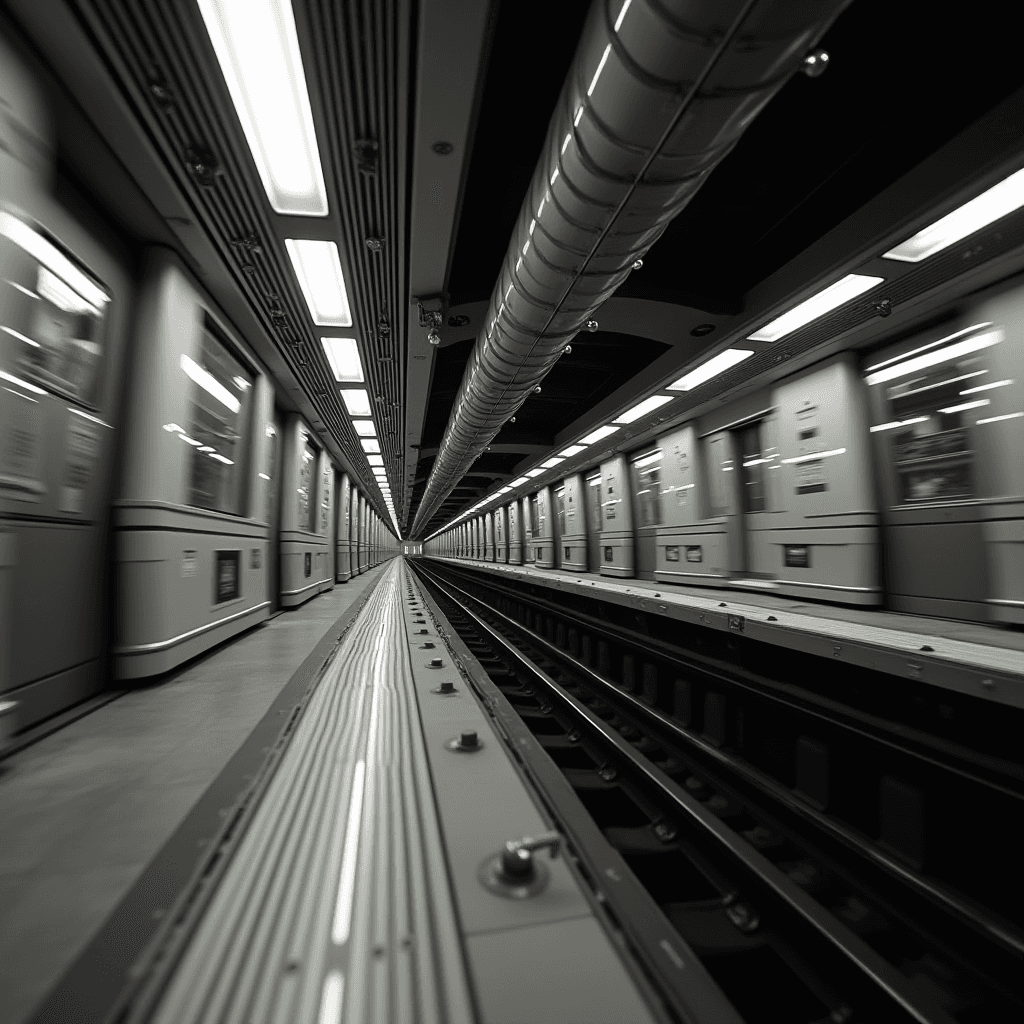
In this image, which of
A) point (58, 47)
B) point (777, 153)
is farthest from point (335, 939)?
point (777, 153)

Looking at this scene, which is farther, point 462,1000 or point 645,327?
point 645,327

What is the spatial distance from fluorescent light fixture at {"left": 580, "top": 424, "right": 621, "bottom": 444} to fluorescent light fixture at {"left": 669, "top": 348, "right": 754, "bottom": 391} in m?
1.77

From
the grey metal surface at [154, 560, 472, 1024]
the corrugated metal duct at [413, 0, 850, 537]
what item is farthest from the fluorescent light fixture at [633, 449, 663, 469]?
the grey metal surface at [154, 560, 472, 1024]

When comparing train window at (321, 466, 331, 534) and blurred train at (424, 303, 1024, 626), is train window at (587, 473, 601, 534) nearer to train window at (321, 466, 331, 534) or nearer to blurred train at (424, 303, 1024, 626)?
blurred train at (424, 303, 1024, 626)

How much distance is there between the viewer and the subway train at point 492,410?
1.11 meters

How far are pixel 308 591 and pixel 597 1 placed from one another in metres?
8.24

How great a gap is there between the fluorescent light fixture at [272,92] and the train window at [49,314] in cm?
111

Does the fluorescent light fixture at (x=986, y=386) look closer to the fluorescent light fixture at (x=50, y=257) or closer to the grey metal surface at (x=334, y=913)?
the grey metal surface at (x=334, y=913)

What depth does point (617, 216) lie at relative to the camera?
8.04 ft

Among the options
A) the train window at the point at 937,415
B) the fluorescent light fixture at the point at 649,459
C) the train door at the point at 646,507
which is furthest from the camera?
the train door at the point at 646,507

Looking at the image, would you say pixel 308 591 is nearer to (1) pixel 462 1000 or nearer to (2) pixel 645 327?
(2) pixel 645 327

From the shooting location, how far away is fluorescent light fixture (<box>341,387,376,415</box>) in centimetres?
693

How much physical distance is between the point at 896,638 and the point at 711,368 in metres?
3.35

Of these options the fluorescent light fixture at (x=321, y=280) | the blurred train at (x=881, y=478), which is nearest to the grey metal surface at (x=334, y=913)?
the fluorescent light fixture at (x=321, y=280)
